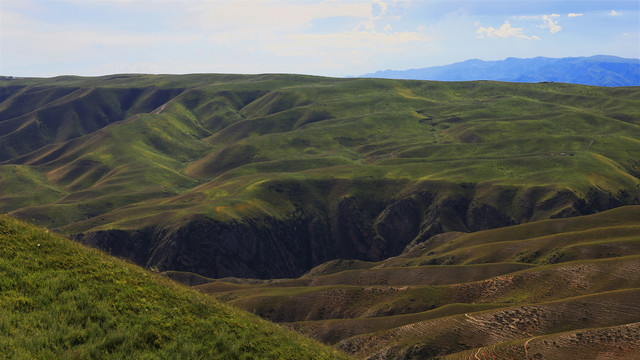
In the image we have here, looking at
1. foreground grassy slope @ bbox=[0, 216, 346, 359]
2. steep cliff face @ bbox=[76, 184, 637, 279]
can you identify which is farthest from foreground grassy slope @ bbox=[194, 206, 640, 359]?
steep cliff face @ bbox=[76, 184, 637, 279]

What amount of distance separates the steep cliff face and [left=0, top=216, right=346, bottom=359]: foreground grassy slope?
356 feet

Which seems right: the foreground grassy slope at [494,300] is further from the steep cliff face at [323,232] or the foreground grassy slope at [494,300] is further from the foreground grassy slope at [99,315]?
the steep cliff face at [323,232]

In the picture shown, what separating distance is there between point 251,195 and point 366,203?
1570 inches

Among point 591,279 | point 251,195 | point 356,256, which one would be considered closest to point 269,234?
point 251,195

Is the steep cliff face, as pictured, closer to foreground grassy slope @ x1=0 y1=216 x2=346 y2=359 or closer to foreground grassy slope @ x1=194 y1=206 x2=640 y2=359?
foreground grassy slope @ x1=194 y1=206 x2=640 y2=359

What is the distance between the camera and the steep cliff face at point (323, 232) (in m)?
139

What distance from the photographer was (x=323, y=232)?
161 metres

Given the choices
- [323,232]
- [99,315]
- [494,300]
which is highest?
[99,315]

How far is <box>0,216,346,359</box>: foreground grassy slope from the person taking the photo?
22.5 meters

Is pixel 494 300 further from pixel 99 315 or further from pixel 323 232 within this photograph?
pixel 323 232

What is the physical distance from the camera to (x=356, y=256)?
158 metres

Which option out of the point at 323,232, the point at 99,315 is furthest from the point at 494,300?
the point at 323,232

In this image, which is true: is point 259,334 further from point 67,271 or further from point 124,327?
point 67,271

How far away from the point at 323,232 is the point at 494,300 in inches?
3785
